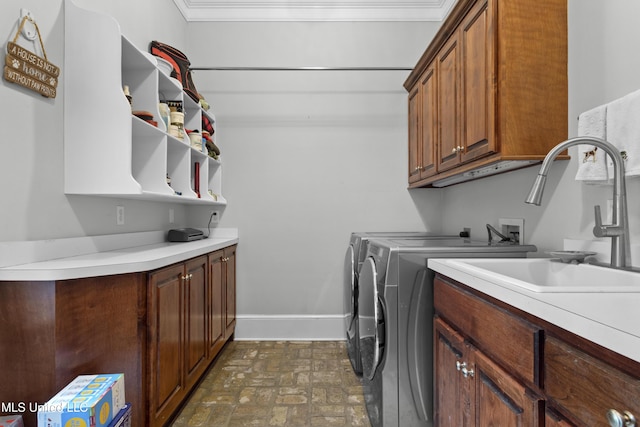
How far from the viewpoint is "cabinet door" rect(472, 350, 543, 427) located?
0.83 metres

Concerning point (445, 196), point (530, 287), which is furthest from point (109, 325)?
point (445, 196)

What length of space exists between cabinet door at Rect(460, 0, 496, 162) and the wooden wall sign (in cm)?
198

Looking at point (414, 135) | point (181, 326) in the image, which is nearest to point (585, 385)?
point (181, 326)

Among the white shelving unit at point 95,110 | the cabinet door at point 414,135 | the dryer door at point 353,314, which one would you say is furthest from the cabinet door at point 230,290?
the cabinet door at point 414,135

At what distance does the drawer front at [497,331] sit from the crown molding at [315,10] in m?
2.66

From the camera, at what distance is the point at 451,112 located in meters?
2.03

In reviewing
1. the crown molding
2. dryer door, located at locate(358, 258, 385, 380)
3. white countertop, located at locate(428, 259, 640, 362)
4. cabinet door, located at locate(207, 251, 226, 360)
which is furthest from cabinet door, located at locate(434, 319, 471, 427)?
the crown molding

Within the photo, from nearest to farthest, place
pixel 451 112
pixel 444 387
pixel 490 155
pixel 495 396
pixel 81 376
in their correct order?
pixel 495 396 < pixel 81 376 < pixel 444 387 < pixel 490 155 < pixel 451 112

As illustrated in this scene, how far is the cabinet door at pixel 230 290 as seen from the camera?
268 centimetres

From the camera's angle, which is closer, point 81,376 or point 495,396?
point 495,396

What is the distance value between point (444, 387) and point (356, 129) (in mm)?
2245

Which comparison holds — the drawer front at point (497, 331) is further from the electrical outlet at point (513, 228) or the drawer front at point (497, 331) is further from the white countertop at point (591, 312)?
the electrical outlet at point (513, 228)

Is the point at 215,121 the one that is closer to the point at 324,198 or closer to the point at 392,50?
the point at 324,198

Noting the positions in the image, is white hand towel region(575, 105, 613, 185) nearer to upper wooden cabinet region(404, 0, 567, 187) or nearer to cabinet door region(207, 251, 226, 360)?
upper wooden cabinet region(404, 0, 567, 187)
